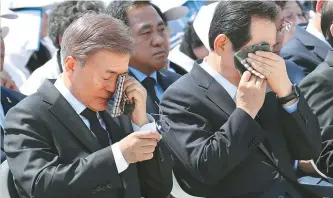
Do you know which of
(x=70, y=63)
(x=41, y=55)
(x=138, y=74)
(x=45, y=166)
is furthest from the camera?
(x=41, y=55)

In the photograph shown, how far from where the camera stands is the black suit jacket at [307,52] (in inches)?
205

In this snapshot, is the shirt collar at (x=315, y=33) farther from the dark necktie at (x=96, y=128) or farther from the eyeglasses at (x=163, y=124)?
the dark necktie at (x=96, y=128)

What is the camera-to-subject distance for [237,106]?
11.7ft

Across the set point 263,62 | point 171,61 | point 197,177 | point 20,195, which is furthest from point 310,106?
point 171,61

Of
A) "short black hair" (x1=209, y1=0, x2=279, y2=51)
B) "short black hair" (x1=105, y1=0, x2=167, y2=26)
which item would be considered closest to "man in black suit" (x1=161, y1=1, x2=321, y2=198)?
"short black hair" (x1=209, y1=0, x2=279, y2=51)

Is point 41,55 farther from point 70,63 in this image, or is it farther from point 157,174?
point 157,174

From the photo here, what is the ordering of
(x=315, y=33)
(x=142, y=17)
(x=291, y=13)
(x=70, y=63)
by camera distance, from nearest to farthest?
(x=70, y=63)
(x=142, y=17)
(x=315, y=33)
(x=291, y=13)

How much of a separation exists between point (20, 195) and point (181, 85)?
3.63 feet

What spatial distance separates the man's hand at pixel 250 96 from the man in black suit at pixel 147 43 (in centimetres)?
117

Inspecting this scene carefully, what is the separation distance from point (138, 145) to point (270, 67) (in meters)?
0.92

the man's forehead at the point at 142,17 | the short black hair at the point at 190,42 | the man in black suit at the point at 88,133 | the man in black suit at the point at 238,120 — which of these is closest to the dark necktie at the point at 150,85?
the man's forehead at the point at 142,17

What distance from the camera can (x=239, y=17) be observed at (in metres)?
3.76

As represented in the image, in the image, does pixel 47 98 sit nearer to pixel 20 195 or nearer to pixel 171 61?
pixel 20 195

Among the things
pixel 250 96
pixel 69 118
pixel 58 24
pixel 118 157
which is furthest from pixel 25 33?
pixel 118 157
